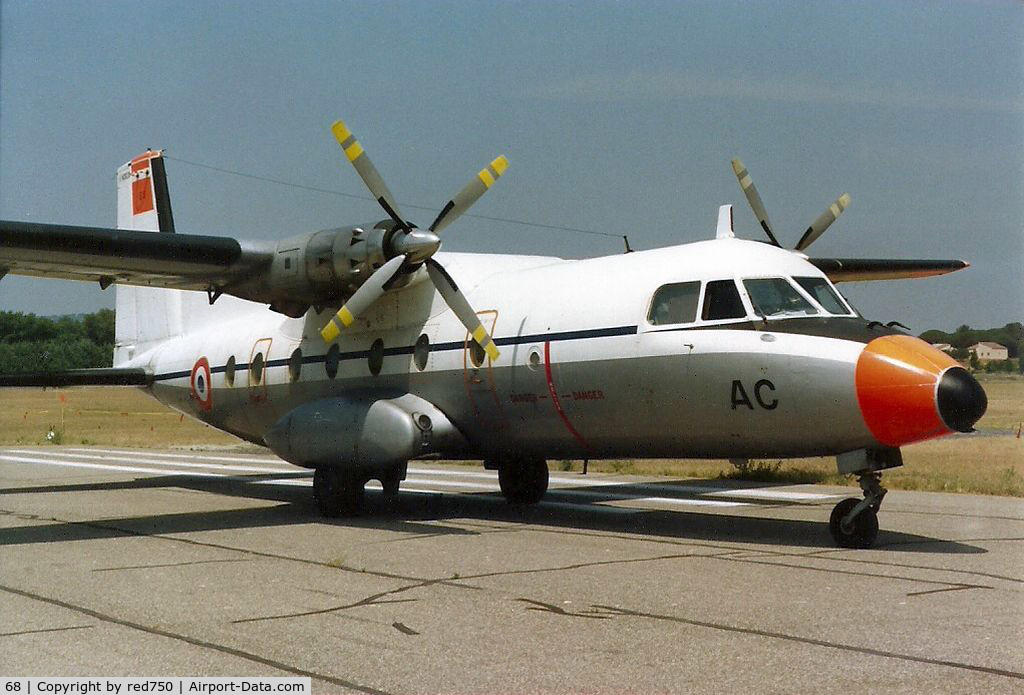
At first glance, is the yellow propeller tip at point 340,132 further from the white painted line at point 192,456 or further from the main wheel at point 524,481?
the white painted line at point 192,456

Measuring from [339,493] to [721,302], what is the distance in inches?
230

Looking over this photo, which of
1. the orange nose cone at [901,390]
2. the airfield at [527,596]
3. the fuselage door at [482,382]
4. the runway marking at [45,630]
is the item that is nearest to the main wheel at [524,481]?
the airfield at [527,596]

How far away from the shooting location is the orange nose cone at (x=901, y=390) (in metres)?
10.5

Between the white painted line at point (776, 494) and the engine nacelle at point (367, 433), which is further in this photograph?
the white painted line at point (776, 494)

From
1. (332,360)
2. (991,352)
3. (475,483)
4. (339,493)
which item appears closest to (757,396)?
(339,493)

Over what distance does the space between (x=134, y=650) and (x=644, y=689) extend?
3125 millimetres

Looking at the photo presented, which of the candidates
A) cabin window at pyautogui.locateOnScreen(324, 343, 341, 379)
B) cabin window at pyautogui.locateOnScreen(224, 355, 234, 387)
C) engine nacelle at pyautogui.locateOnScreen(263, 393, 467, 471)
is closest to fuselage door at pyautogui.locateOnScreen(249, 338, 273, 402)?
cabin window at pyautogui.locateOnScreen(224, 355, 234, 387)

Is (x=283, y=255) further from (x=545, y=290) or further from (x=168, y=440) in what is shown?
(x=168, y=440)

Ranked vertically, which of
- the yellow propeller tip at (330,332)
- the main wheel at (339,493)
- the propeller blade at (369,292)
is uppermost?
the propeller blade at (369,292)

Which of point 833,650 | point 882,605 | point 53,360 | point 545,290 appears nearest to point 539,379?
point 545,290

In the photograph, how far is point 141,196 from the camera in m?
21.6

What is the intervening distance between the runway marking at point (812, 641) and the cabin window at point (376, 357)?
26.1ft

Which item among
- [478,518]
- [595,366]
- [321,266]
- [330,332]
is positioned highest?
[321,266]

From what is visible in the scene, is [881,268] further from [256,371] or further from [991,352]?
[991,352]
